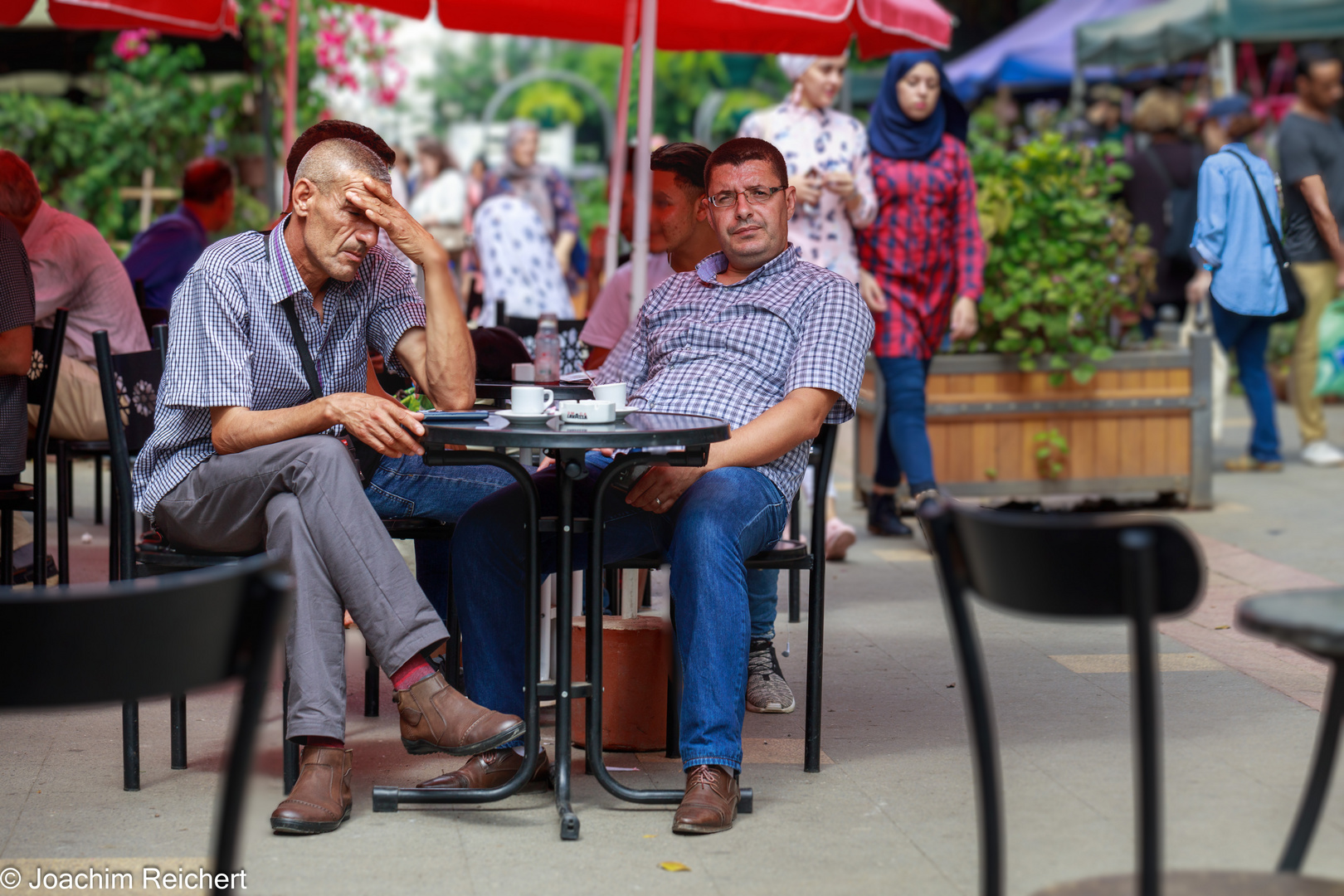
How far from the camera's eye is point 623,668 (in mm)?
3838

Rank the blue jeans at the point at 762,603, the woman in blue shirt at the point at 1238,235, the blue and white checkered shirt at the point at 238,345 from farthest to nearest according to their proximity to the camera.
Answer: the woman in blue shirt at the point at 1238,235, the blue jeans at the point at 762,603, the blue and white checkered shirt at the point at 238,345

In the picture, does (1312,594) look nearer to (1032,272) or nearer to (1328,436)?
(1032,272)

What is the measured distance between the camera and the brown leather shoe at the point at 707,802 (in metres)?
3.23

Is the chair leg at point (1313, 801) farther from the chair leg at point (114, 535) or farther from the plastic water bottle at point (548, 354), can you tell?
the chair leg at point (114, 535)

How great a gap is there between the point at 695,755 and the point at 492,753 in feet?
1.65

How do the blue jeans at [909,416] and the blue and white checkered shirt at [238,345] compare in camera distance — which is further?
the blue jeans at [909,416]

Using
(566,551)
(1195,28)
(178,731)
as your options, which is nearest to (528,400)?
(566,551)

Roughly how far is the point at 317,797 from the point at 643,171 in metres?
2.51

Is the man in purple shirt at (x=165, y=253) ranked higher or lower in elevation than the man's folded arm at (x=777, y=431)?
higher

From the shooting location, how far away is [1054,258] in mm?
6973

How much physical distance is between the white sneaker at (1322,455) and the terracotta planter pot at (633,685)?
5.93 m

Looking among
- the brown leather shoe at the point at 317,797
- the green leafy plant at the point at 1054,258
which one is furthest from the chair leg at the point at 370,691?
the green leafy plant at the point at 1054,258

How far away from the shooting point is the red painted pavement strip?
438cm

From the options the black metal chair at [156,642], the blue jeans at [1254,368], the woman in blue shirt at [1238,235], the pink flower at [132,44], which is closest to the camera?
the black metal chair at [156,642]
